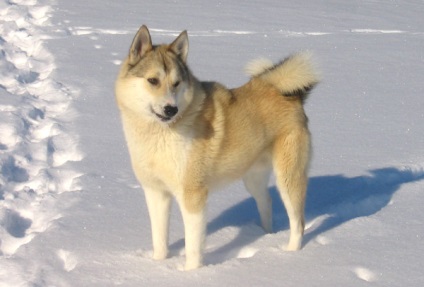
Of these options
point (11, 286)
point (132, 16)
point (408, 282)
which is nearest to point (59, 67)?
point (132, 16)

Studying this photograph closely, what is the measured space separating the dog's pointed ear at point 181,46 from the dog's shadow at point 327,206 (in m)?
1.24

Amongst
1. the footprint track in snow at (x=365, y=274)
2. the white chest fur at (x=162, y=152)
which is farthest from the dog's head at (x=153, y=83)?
the footprint track in snow at (x=365, y=274)

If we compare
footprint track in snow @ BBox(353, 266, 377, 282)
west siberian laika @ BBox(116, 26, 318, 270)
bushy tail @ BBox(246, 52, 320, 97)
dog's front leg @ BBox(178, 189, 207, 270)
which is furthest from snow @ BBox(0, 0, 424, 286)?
bushy tail @ BBox(246, 52, 320, 97)

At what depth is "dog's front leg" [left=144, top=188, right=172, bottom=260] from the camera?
3.75 meters

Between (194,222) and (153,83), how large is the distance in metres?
0.82

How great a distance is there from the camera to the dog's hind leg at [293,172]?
3984 millimetres

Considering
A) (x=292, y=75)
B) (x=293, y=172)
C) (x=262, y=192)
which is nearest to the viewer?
(x=293, y=172)

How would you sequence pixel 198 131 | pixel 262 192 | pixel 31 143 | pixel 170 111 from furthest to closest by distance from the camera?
pixel 31 143 → pixel 262 192 → pixel 198 131 → pixel 170 111

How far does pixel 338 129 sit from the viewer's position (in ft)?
20.4

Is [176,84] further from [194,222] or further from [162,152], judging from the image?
[194,222]

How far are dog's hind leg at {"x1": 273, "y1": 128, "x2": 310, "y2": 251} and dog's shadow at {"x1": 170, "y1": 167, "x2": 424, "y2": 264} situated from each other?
0.15 m

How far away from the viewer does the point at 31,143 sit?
18.1 ft

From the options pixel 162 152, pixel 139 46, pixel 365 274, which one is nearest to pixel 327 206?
pixel 365 274

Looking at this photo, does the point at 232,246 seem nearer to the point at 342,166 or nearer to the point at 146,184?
the point at 146,184
